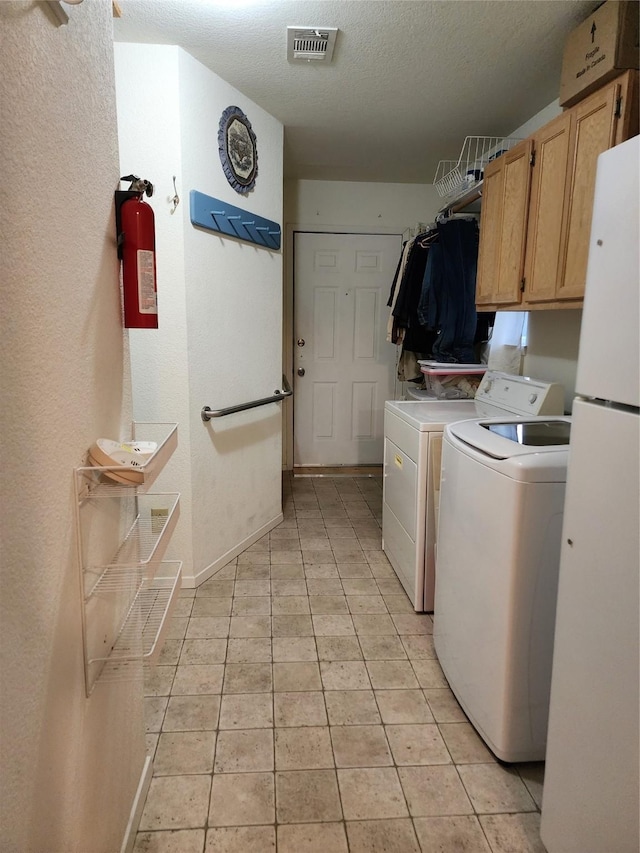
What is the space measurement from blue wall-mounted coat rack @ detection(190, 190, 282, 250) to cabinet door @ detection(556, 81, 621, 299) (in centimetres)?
151

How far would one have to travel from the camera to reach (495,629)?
1532 mm

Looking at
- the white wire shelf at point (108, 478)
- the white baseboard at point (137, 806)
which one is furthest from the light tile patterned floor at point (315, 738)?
the white wire shelf at point (108, 478)

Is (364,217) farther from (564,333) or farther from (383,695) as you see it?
(383,695)

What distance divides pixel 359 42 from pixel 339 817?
274 centimetres

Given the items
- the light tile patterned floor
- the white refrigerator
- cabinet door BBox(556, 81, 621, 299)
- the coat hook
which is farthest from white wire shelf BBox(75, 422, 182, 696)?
cabinet door BBox(556, 81, 621, 299)

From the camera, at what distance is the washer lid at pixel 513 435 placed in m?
1.54

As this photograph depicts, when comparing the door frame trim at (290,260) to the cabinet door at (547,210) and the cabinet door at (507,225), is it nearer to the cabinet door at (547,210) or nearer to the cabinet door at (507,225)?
the cabinet door at (507,225)

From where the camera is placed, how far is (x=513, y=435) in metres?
1.73

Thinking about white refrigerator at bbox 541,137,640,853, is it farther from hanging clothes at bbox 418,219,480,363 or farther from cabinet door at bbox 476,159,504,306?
hanging clothes at bbox 418,219,480,363

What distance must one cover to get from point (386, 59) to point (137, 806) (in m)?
2.86

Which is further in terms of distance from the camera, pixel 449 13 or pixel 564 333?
pixel 564 333

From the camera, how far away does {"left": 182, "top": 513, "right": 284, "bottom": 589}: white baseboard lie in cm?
256

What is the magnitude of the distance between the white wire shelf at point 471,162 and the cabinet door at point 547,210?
68 centimetres

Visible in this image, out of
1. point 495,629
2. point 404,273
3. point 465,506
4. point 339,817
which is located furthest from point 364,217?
point 339,817
